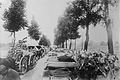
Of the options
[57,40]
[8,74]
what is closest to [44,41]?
[57,40]

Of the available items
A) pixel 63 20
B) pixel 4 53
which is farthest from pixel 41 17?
Result: pixel 4 53

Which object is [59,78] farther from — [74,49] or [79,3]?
[79,3]

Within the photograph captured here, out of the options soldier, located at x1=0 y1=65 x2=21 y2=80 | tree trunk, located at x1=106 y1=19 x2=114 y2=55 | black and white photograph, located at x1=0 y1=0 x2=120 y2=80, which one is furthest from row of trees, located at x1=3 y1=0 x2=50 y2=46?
tree trunk, located at x1=106 y1=19 x2=114 y2=55

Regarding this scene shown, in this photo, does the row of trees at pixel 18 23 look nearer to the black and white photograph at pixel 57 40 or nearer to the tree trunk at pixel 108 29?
the black and white photograph at pixel 57 40

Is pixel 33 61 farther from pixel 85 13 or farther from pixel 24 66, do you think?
pixel 85 13

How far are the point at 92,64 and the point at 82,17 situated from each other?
0.17m

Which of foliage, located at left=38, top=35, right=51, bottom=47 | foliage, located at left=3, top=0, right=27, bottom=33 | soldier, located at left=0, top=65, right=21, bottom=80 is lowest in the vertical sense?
soldier, located at left=0, top=65, right=21, bottom=80

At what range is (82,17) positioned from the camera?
28.7 inches

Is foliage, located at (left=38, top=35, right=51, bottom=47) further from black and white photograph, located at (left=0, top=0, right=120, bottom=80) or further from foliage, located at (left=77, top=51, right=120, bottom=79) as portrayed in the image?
foliage, located at (left=77, top=51, right=120, bottom=79)

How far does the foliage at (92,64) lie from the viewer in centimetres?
70

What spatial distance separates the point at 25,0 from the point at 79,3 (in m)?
0.20

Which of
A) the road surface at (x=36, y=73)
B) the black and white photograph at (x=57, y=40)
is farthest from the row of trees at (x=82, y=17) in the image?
the road surface at (x=36, y=73)

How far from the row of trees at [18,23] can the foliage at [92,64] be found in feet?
0.44

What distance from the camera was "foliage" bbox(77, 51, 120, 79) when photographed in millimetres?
698
